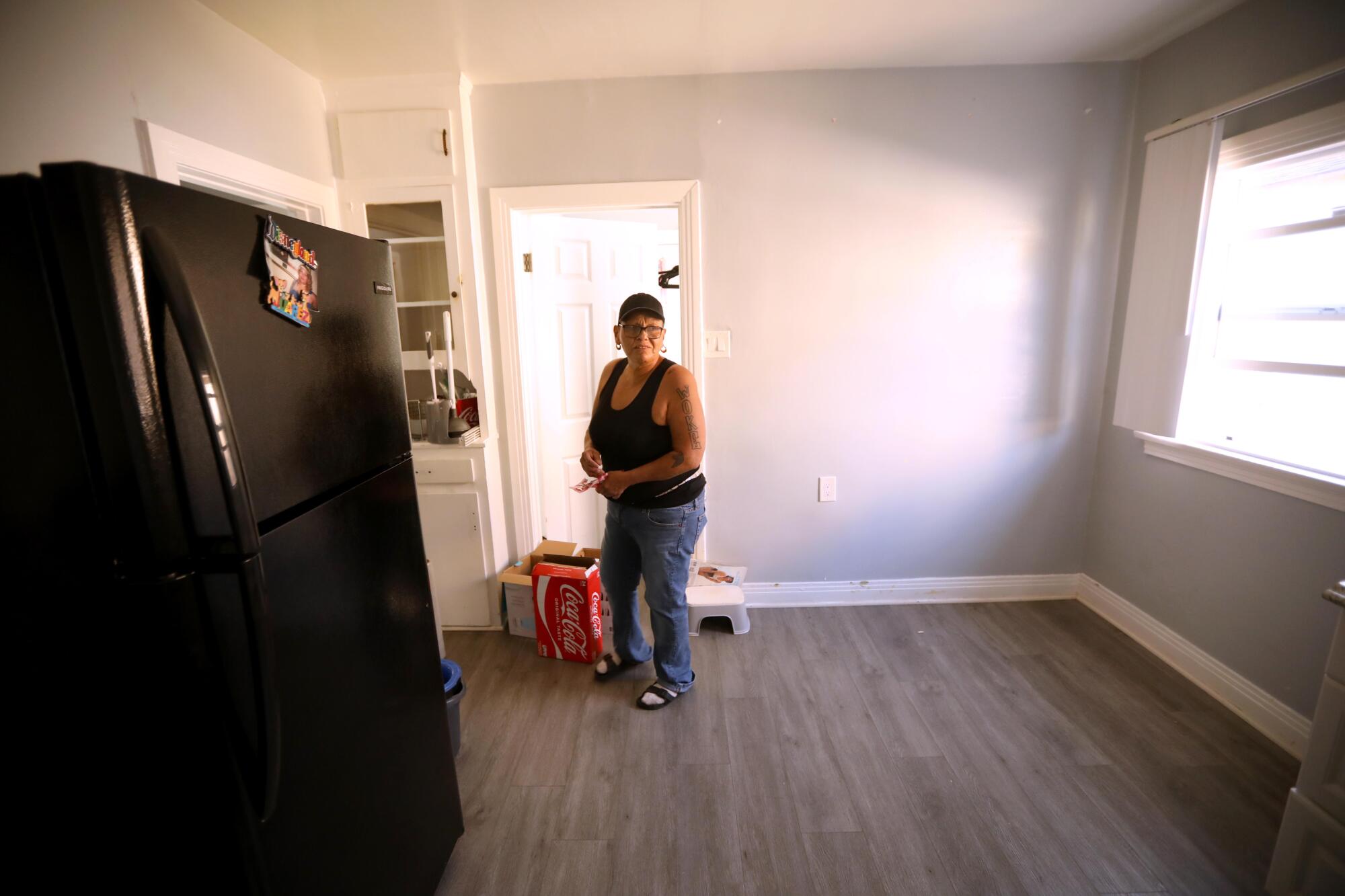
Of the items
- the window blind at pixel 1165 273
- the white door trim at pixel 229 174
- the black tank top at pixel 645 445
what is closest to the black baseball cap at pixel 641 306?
the black tank top at pixel 645 445

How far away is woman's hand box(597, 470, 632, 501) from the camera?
194cm

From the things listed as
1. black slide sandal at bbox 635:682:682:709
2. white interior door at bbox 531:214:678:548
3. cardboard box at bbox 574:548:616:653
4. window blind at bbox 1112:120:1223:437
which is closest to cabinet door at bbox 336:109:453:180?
white interior door at bbox 531:214:678:548

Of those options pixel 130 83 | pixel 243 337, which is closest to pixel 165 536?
pixel 243 337

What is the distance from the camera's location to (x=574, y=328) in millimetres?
3088

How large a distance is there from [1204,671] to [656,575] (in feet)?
7.04

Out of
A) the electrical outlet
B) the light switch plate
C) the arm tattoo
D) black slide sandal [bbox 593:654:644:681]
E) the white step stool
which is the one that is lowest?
black slide sandal [bbox 593:654:644:681]

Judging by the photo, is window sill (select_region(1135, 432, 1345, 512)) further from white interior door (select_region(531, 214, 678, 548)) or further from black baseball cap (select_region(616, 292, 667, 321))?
white interior door (select_region(531, 214, 678, 548))

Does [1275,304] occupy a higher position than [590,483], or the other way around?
[1275,304]

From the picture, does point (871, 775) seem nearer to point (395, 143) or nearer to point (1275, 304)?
point (1275, 304)

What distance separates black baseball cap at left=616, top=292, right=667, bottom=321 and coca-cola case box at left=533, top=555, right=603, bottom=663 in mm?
1087

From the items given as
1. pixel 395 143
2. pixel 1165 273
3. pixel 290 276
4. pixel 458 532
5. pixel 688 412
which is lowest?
pixel 458 532

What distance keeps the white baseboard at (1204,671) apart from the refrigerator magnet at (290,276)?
2.64m

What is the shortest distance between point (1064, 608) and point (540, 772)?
2.56 meters

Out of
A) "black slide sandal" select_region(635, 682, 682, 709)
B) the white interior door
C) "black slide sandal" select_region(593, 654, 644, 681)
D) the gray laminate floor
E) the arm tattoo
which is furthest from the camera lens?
the white interior door
